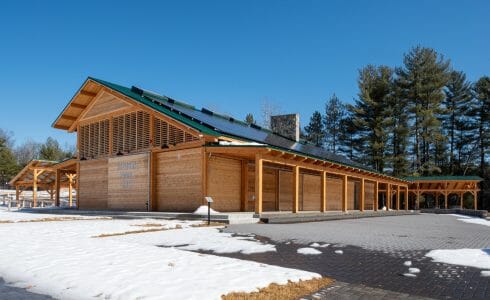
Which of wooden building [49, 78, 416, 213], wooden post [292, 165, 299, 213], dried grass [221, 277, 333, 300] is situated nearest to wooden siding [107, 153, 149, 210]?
wooden building [49, 78, 416, 213]

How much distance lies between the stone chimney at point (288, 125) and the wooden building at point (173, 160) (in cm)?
593

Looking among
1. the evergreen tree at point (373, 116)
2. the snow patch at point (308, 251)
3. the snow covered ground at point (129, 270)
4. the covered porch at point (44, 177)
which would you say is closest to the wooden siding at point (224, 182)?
the snow covered ground at point (129, 270)

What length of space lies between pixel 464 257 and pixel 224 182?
1162cm

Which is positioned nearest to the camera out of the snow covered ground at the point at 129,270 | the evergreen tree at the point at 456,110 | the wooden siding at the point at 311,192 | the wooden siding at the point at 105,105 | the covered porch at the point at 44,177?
the snow covered ground at the point at 129,270

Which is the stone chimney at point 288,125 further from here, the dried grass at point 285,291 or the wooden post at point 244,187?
the dried grass at point 285,291

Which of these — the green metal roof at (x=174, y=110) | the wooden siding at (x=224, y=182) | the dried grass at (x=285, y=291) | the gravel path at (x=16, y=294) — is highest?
the green metal roof at (x=174, y=110)

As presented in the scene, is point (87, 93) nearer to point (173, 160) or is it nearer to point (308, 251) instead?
point (173, 160)

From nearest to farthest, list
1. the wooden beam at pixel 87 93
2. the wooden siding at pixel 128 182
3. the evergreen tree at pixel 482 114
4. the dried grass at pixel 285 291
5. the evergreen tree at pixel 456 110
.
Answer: the dried grass at pixel 285 291 → the wooden siding at pixel 128 182 → the wooden beam at pixel 87 93 → the evergreen tree at pixel 482 114 → the evergreen tree at pixel 456 110

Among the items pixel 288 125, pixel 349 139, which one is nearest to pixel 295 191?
pixel 288 125

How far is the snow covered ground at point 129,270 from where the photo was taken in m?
4.76

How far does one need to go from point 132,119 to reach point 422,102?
4046cm

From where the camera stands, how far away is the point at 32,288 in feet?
16.4

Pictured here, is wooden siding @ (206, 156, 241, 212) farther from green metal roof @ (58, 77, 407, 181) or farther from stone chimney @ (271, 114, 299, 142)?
stone chimney @ (271, 114, 299, 142)

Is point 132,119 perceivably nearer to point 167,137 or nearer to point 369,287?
point 167,137
